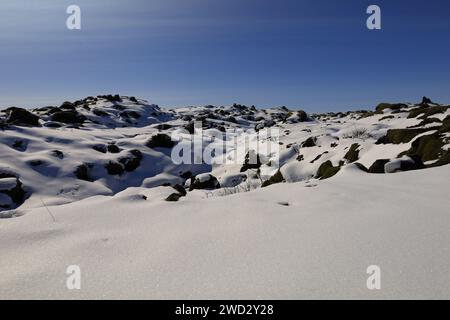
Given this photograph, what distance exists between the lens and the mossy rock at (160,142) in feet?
114

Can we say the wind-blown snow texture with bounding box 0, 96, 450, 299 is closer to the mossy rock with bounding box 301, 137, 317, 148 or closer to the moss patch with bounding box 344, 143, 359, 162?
the moss patch with bounding box 344, 143, 359, 162

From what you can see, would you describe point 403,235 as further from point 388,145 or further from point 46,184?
point 46,184

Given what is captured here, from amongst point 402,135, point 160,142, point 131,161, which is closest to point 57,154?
point 131,161

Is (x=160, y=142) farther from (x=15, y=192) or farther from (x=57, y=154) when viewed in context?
(x=15, y=192)

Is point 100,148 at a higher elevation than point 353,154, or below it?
below

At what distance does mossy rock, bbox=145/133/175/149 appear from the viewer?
114ft

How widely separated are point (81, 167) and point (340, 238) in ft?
82.7

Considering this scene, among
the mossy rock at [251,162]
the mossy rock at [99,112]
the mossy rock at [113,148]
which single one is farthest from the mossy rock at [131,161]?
the mossy rock at [99,112]

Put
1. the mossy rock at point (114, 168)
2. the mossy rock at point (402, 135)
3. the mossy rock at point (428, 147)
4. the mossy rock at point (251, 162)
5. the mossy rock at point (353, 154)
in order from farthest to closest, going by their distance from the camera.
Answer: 1. the mossy rock at point (114, 168)
2. the mossy rock at point (251, 162)
3. the mossy rock at point (353, 154)
4. the mossy rock at point (402, 135)
5. the mossy rock at point (428, 147)

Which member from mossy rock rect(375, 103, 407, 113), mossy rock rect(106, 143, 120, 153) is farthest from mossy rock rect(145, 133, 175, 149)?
mossy rock rect(375, 103, 407, 113)

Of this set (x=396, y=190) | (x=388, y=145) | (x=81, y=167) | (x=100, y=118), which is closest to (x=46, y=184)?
(x=81, y=167)

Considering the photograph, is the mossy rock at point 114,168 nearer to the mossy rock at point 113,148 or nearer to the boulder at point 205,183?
the mossy rock at point 113,148

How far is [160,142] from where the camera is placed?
117 ft
